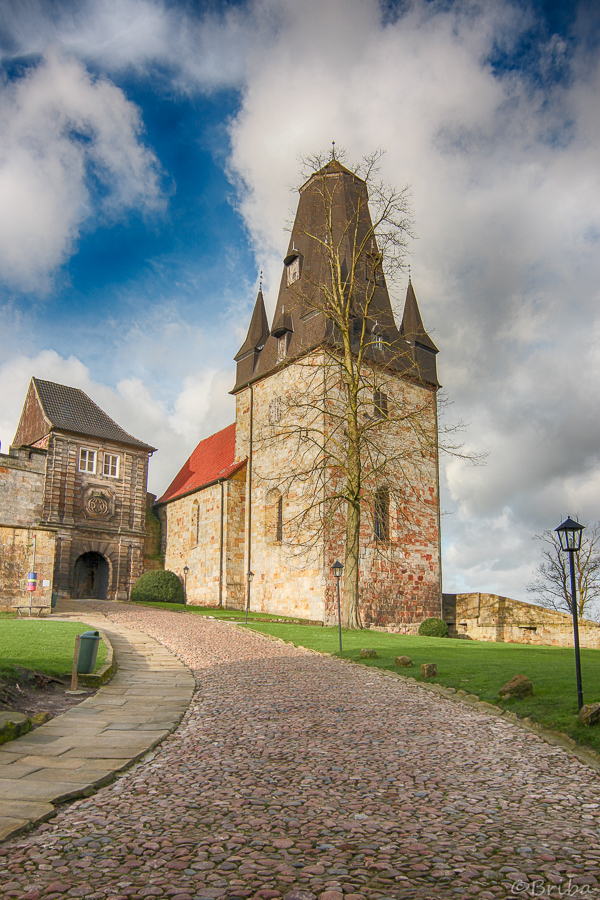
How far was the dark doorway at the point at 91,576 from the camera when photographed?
35.6m

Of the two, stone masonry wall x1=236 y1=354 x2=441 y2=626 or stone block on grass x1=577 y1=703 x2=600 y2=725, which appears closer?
stone block on grass x1=577 y1=703 x2=600 y2=725

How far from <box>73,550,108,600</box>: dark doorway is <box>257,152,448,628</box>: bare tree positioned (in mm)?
11971

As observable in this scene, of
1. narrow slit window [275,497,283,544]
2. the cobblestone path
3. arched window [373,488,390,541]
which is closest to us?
the cobblestone path

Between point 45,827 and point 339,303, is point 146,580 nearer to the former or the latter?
point 339,303

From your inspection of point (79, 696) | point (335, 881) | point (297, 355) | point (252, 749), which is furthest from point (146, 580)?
point (335, 881)

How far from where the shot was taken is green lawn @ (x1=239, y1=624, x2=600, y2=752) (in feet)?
26.2

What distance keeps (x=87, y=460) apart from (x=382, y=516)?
17.0 m

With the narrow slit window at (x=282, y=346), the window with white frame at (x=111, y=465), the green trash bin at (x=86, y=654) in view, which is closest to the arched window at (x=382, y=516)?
the narrow slit window at (x=282, y=346)

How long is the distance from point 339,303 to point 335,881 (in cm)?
2235

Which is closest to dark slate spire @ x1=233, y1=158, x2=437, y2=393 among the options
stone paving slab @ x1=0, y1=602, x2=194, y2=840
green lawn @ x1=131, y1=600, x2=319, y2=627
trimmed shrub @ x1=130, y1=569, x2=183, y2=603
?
trimmed shrub @ x1=130, y1=569, x2=183, y2=603

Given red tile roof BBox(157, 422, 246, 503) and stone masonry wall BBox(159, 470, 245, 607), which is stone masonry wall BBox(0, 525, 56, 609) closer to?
stone masonry wall BBox(159, 470, 245, 607)

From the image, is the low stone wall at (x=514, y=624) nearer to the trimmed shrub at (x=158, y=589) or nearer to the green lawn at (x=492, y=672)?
the green lawn at (x=492, y=672)

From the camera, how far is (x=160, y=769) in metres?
5.76

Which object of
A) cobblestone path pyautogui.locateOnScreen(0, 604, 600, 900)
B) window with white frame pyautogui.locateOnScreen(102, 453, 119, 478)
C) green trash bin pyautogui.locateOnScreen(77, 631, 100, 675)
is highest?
window with white frame pyautogui.locateOnScreen(102, 453, 119, 478)
